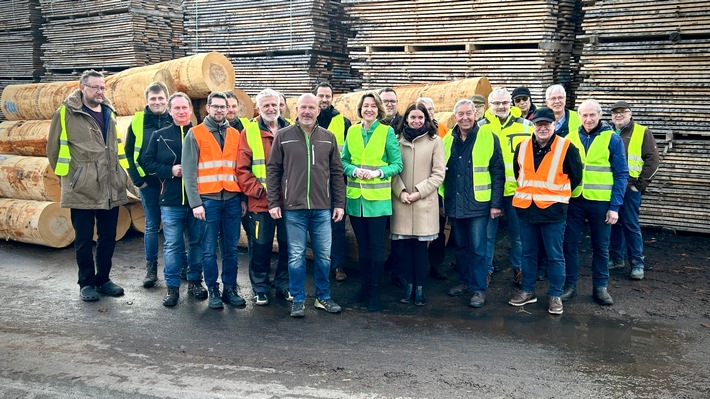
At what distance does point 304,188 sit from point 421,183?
1.16 meters

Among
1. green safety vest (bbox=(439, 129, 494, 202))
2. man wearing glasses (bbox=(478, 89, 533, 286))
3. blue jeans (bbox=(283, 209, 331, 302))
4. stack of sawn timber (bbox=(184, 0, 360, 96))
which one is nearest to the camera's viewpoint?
blue jeans (bbox=(283, 209, 331, 302))

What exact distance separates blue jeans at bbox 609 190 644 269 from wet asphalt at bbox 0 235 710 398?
0.93 meters


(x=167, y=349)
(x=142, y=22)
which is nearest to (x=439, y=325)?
(x=167, y=349)

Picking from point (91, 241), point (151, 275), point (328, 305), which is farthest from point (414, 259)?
point (91, 241)

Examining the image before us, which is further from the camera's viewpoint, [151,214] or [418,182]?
[151,214]

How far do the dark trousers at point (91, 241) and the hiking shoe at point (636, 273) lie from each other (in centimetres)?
590

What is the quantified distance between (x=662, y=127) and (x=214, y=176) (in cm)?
668

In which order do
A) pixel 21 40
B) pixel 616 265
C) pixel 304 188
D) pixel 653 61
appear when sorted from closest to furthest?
pixel 304 188, pixel 616 265, pixel 653 61, pixel 21 40

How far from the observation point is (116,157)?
22.3ft

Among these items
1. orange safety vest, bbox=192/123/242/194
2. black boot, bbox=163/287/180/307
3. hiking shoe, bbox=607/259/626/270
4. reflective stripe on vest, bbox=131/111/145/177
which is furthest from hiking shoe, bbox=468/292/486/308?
reflective stripe on vest, bbox=131/111/145/177

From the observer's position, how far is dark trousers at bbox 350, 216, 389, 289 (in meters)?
6.14

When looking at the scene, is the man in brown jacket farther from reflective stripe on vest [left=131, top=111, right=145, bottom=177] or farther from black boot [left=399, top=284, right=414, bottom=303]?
reflective stripe on vest [left=131, top=111, right=145, bottom=177]

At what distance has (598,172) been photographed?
243 inches

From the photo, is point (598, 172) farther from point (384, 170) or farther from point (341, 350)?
point (341, 350)
